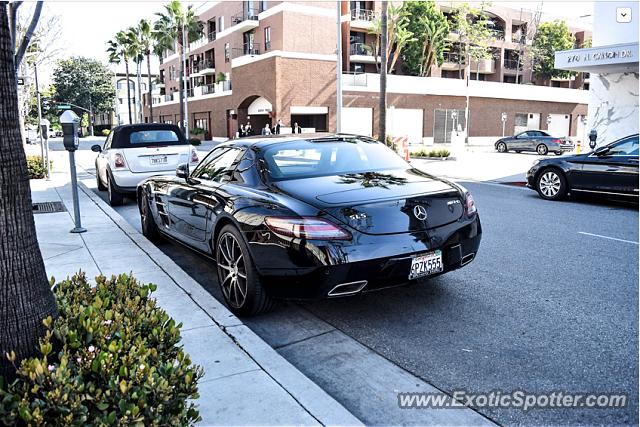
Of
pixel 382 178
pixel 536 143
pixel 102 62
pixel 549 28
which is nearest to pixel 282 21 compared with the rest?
pixel 536 143

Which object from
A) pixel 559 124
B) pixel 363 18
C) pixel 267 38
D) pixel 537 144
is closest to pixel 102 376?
pixel 537 144

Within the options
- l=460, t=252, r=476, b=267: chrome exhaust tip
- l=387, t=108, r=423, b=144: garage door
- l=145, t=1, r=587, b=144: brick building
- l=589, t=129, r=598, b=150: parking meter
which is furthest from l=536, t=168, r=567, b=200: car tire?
l=387, t=108, r=423, b=144: garage door

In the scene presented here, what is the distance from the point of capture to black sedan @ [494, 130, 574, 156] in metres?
32.7

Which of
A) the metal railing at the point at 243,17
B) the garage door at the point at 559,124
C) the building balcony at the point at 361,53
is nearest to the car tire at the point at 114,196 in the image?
the building balcony at the point at 361,53

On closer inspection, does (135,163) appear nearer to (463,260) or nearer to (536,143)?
(463,260)

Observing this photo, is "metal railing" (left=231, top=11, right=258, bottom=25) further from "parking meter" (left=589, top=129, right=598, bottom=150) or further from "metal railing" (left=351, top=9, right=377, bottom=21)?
"parking meter" (left=589, top=129, right=598, bottom=150)

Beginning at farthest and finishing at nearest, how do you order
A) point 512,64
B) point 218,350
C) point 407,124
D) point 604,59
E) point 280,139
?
point 512,64, point 407,124, point 604,59, point 280,139, point 218,350

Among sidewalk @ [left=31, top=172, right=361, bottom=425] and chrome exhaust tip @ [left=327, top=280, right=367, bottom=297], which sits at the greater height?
chrome exhaust tip @ [left=327, top=280, right=367, bottom=297]

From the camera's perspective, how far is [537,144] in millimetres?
32844

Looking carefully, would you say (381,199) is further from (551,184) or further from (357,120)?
(357,120)

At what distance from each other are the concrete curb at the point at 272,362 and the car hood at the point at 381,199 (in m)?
1.09

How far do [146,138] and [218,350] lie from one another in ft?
28.4

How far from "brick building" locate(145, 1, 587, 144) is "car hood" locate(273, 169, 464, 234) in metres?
35.9

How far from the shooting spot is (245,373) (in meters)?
3.42
